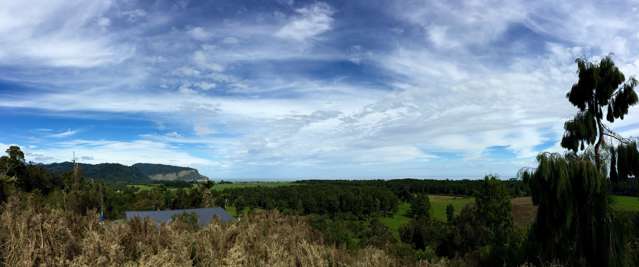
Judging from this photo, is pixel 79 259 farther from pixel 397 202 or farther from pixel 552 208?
pixel 397 202

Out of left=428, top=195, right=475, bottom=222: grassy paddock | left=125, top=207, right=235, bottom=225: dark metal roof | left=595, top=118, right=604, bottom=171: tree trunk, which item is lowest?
left=428, top=195, right=475, bottom=222: grassy paddock

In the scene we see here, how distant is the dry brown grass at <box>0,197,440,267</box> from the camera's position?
332cm

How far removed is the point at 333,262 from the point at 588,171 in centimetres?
519

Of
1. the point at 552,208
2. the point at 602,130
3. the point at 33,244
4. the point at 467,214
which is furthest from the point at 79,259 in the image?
the point at 467,214

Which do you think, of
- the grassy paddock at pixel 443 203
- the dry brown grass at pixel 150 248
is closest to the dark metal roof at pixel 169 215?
the dry brown grass at pixel 150 248

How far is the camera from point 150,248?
3615mm

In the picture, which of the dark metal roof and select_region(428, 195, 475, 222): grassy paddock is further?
select_region(428, 195, 475, 222): grassy paddock

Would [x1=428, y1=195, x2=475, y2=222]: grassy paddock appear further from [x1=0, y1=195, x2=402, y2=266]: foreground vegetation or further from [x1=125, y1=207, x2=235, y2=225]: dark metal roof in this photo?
[x1=0, y1=195, x2=402, y2=266]: foreground vegetation

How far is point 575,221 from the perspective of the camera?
681 centimetres

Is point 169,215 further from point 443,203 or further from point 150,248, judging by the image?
point 443,203

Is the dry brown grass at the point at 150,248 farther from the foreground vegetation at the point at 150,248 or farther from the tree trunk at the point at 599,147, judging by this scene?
the tree trunk at the point at 599,147

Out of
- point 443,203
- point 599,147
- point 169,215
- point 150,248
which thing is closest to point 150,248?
point 150,248

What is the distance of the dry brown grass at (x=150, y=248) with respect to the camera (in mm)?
3318

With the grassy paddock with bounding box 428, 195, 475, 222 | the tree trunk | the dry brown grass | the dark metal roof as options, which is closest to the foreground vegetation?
the dry brown grass
